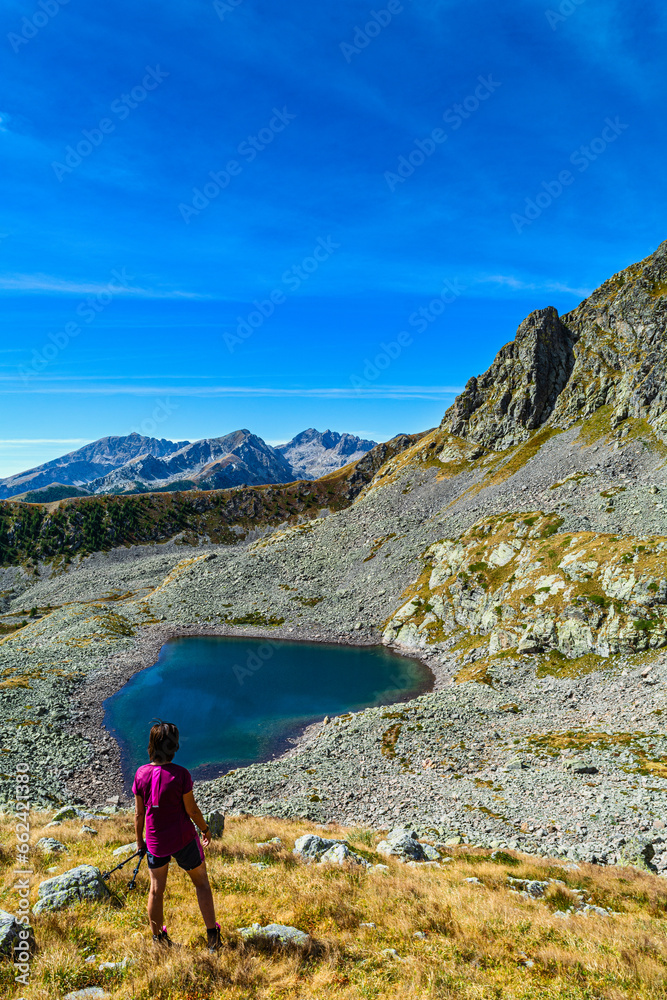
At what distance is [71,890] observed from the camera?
10.3m

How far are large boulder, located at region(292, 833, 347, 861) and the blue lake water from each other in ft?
92.0

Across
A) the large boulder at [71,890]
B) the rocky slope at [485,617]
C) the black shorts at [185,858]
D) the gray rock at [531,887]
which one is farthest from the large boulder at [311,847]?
the rocky slope at [485,617]

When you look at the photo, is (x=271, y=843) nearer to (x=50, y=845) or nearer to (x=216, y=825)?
(x=216, y=825)

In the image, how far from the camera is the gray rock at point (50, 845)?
46.8 feet

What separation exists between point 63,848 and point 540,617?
47436mm

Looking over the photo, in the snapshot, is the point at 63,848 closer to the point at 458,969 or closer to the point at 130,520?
the point at 458,969

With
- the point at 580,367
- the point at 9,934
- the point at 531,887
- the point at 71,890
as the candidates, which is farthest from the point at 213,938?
the point at 580,367

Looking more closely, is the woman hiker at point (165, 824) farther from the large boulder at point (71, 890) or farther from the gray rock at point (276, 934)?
the large boulder at point (71, 890)

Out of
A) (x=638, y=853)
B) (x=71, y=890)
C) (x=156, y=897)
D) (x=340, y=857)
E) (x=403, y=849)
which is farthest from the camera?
(x=638, y=853)

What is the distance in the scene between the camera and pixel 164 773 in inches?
332

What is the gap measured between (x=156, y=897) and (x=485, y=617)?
190 ft

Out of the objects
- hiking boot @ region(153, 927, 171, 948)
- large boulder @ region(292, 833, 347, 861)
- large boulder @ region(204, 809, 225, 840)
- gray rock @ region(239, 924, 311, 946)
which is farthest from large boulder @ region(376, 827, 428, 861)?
hiking boot @ region(153, 927, 171, 948)

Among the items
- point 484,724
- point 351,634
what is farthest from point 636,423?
point 484,724

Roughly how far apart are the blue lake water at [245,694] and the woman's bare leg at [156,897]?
36.4 meters
